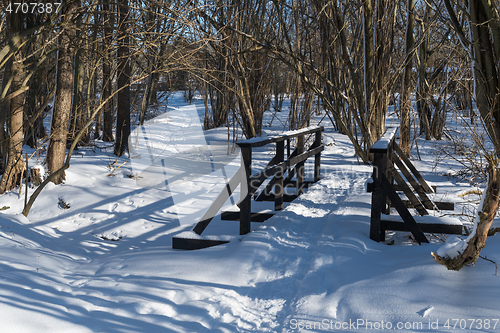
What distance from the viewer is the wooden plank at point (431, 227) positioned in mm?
3960

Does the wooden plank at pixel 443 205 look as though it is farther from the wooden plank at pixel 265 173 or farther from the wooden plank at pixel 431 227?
the wooden plank at pixel 265 173

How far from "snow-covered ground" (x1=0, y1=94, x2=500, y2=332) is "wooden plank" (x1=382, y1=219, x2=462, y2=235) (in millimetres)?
188

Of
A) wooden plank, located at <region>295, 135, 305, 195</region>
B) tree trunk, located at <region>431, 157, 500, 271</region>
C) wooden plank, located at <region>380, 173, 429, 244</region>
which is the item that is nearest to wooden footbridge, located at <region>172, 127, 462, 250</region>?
wooden plank, located at <region>380, 173, 429, 244</region>

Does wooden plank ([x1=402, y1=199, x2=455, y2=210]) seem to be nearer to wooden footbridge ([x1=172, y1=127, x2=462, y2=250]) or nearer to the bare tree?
wooden footbridge ([x1=172, y1=127, x2=462, y2=250])

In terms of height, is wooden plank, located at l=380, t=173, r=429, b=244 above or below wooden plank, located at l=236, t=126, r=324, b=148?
below

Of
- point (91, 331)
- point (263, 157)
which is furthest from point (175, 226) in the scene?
point (263, 157)

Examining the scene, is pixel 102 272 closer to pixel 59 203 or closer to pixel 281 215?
pixel 281 215

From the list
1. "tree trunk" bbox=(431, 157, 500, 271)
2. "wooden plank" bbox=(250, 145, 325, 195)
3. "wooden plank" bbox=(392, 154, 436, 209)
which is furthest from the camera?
"wooden plank" bbox=(392, 154, 436, 209)

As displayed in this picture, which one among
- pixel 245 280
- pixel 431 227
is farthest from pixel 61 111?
pixel 431 227

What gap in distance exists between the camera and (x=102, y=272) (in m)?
3.75

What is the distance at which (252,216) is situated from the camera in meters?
5.29

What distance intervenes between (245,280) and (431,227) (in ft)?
7.06

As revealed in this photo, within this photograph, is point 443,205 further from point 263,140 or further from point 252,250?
point 252,250

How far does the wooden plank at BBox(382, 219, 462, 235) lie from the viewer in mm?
3960
